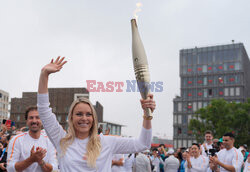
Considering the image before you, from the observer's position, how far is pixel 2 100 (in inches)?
4331

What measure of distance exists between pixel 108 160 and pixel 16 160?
1.76 meters

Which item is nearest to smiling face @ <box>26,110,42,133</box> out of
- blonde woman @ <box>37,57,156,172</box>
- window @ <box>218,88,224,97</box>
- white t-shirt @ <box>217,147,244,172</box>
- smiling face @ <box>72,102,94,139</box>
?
blonde woman @ <box>37,57,156,172</box>

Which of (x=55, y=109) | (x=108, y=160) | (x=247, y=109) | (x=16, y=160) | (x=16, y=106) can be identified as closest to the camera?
(x=108, y=160)

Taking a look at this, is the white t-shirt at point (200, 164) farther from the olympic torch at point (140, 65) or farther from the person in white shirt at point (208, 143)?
the olympic torch at point (140, 65)

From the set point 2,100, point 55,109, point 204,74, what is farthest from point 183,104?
point 2,100

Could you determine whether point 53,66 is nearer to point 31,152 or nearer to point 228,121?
point 31,152

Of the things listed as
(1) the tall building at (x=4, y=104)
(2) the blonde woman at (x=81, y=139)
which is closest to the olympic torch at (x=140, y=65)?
(2) the blonde woman at (x=81, y=139)

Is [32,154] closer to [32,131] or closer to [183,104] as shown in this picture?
[32,131]

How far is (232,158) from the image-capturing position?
25.5 feet

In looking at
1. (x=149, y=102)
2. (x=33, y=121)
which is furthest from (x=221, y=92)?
(x=149, y=102)

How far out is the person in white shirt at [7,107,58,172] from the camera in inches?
154

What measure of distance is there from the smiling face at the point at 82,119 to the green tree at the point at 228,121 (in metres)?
45.9

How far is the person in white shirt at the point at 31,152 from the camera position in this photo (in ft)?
12.8

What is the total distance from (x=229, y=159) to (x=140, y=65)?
243 inches
